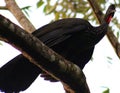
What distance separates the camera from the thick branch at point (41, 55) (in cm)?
224

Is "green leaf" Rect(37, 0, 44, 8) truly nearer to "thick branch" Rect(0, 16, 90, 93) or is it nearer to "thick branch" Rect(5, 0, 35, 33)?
"thick branch" Rect(5, 0, 35, 33)

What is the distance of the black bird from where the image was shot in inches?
117

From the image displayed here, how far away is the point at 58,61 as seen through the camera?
95.9 inches

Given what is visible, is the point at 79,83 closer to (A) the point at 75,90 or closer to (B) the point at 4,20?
(A) the point at 75,90

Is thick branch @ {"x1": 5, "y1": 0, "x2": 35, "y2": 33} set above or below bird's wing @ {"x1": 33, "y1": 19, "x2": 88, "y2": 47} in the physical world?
above

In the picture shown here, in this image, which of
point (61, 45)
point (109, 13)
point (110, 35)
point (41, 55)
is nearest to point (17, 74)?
point (61, 45)

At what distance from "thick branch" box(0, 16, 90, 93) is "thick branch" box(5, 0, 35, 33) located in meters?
1.13

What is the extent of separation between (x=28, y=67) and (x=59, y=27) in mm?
580

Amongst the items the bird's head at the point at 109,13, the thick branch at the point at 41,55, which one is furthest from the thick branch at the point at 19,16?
the thick branch at the point at 41,55

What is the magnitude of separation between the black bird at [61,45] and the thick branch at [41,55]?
0.57 m

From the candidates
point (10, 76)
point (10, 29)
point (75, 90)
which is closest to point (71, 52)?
point (10, 76)

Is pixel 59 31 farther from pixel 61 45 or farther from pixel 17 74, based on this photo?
pixel 17 74

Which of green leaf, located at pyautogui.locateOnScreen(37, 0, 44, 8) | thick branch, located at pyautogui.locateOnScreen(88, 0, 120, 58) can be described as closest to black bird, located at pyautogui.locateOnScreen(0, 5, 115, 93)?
thick branch, located at pyautogui.locateOnScreen(88, 0, 120, 58)

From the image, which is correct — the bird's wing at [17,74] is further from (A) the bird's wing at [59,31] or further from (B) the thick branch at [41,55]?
(B) the thick branch at [41,55]
